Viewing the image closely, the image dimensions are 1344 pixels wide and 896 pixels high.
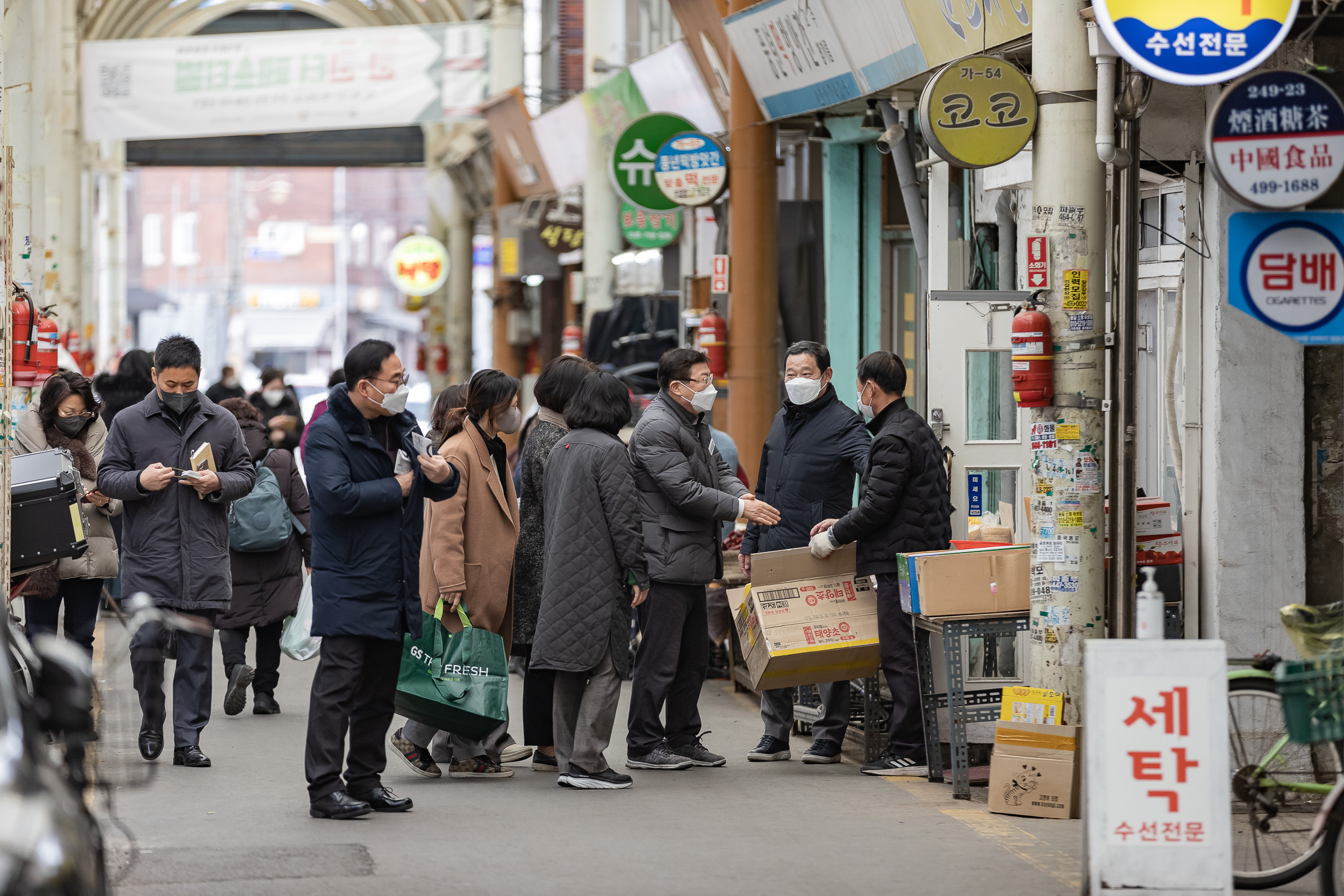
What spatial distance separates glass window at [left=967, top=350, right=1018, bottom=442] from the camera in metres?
10.5

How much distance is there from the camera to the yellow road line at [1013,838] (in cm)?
648

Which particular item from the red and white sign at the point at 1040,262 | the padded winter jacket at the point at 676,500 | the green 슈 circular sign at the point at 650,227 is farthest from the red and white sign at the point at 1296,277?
the green 슈 circular sign at the point at 650,227

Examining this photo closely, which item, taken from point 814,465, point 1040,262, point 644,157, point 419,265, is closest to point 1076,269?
point 1040,262

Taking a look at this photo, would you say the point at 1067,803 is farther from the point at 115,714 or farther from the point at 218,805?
the point at 115,714

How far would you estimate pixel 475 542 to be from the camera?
8188mm

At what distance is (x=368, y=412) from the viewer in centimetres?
734

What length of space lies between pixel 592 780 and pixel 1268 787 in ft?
10.3

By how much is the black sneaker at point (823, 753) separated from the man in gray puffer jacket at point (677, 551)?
44 centimetres

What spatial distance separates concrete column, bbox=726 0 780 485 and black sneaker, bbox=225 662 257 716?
5396 mm

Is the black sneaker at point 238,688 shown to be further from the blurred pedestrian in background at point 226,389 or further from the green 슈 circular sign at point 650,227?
the green 슈 circular sign at point 650,227

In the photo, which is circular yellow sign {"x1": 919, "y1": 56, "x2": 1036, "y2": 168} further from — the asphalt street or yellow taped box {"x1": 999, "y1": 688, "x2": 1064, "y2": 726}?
the asphalt street

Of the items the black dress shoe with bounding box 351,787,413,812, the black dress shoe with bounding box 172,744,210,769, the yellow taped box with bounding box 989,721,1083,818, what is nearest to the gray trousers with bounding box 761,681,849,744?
the yellow taped box with bounding box 989,721,1083,818

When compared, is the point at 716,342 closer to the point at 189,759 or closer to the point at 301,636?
the point at 301,636

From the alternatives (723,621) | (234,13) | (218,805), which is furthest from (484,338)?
(218,805)
